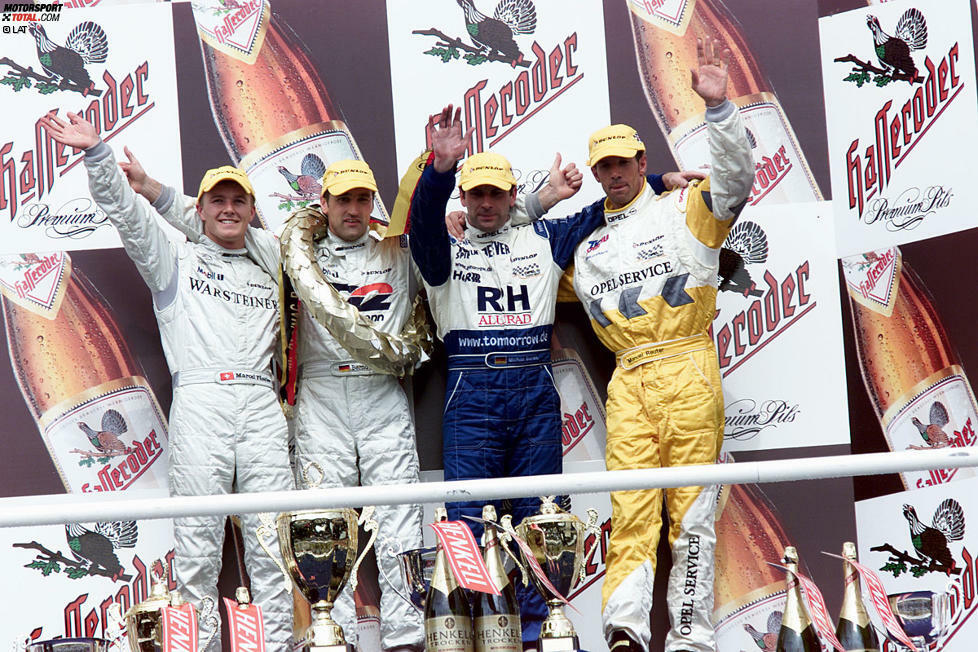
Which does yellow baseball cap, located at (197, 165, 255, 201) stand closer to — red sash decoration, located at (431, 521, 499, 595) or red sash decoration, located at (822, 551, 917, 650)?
red sash decoration, located at (431, 521, 499, 595)

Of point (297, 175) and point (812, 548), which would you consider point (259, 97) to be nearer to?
point (297, 175)

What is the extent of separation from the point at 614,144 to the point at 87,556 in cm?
240

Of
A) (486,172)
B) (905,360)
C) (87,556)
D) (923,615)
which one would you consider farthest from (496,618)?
(905,360)

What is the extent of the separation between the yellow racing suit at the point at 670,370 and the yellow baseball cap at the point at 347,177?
842 millimetres

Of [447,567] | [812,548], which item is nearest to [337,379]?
[447,567]

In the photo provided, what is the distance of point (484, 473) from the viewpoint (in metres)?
4.09

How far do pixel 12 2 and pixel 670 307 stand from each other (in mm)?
2830

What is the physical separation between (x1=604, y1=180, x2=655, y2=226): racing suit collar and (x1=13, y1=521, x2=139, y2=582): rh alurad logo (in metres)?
2.06

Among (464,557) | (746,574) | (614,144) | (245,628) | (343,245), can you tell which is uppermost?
(614,144)

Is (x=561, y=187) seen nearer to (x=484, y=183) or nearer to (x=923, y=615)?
(x=484, y=183)

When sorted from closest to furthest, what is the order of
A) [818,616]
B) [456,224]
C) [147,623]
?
[818,616] < [147,623] < [456,224]

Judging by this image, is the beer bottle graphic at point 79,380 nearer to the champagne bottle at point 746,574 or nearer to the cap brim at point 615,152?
the cap brim at point 615,152

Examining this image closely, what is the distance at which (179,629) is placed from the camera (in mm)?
2471

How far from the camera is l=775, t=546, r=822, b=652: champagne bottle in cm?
265
